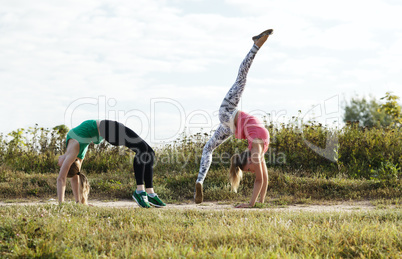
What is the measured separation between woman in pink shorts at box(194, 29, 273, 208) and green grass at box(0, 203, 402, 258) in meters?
1.68

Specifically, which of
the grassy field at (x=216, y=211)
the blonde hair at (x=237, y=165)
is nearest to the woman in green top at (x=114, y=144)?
the grassy field at (x=216, y=211)

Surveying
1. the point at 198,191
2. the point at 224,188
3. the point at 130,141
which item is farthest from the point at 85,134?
the point at 224,188

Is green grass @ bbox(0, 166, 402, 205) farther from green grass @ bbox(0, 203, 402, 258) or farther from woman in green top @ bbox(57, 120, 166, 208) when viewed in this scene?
green grass @ bbox(0, 203, 402, 258)

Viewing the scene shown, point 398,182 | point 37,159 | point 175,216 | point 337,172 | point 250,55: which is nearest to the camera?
point 175,216

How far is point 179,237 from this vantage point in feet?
14.2

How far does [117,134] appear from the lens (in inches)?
261

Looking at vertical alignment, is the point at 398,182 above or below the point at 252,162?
below

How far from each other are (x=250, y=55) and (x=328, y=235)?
12.3 ft

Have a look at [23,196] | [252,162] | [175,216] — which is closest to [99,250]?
[175,216]

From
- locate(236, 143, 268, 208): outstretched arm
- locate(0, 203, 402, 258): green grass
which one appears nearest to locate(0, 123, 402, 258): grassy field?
locate(0, 203, 402, 258): green grass

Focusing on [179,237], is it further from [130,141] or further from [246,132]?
[246,132]

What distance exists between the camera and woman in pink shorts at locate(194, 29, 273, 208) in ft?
22.4

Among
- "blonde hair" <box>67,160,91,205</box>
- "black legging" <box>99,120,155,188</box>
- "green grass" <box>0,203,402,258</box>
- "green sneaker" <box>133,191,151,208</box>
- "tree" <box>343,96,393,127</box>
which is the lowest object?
"green grass" <box>0,203,402,258</box>

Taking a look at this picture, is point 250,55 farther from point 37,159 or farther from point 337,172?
point 37,159
